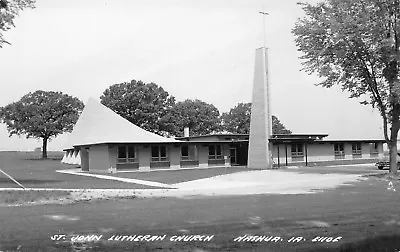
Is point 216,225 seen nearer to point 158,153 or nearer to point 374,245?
point 374,245

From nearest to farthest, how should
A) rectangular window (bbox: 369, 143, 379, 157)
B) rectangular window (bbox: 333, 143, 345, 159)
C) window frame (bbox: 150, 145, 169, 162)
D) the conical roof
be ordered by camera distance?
window frame (bbox: 150, 145, 169, 162)
the conical roof
rectangular window (bbox: 333, 143, 345, 159)
rectangular window (bbox: 369, 143, 379, 157)

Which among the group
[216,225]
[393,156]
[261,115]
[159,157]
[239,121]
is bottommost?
[216,225]

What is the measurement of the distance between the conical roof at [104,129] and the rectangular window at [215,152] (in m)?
4.55

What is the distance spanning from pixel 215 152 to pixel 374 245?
39.2 metres

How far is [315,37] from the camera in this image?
29562 millimetres

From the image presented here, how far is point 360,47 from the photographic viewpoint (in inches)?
1120

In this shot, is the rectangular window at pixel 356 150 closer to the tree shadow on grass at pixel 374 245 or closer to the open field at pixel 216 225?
the open field at pixel 216 225

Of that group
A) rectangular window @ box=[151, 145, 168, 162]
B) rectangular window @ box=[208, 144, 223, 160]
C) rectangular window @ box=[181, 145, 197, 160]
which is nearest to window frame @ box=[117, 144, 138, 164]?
rectangular window @ box=[151, 145, 168, 162]

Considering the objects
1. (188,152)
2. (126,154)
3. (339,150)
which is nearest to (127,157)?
(126,154)

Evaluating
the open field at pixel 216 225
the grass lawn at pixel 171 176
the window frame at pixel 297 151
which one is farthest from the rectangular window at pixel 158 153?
the open field at pixel 216 225

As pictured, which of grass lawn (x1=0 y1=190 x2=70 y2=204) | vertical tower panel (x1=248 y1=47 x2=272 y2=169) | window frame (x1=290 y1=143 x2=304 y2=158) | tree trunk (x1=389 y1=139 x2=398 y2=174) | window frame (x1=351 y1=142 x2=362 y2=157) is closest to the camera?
grass lawn (x1=0 y1=190 x2=70 y2=204)

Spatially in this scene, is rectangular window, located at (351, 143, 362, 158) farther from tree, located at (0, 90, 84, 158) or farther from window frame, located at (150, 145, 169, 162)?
tree, located at (0, 90, 84, 158)

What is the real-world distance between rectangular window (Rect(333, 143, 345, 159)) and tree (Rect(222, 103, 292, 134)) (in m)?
37.8

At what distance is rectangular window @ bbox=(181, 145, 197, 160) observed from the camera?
44.4 meters
